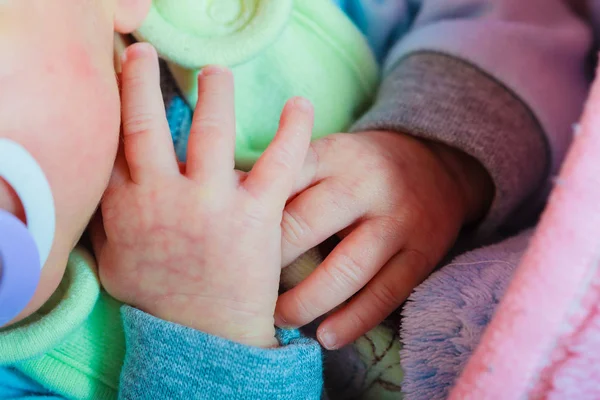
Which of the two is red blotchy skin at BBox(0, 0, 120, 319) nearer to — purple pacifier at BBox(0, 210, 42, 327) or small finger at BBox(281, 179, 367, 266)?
purple pacifier at BBox(0, 210, 42, 327)

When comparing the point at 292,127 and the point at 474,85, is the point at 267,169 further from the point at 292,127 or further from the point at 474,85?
the point at 474,85

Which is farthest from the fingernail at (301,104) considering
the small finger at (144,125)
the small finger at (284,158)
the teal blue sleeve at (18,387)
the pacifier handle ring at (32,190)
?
the teal blue sleeve at (18,387)

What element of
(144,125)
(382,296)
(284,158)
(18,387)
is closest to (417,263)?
(382,296)

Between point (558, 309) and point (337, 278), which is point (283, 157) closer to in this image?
point (337, 278)

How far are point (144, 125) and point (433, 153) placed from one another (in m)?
0.31

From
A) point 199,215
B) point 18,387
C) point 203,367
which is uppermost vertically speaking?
point 199,215

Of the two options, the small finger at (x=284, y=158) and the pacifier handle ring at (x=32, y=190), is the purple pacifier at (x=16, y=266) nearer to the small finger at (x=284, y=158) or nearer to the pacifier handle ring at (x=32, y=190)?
the pacifier handle ring at (x=32, y=190)

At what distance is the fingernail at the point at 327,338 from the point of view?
0.53 metres

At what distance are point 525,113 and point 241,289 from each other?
39cm

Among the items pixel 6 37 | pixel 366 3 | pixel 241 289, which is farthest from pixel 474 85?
pixel 6 37

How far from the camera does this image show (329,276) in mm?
511

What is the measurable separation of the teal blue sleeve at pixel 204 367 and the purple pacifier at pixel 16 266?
0.40 feet

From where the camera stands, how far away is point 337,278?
51 centimetres

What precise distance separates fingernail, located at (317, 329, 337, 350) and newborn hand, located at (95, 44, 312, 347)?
0.05 metres
